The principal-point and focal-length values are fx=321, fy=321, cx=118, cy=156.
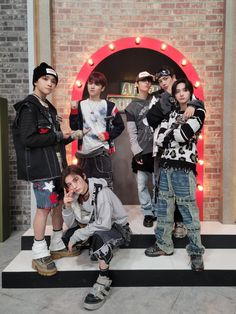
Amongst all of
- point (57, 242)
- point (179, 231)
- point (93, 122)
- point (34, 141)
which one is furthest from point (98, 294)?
point (93, 122)

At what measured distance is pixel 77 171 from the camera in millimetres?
2598

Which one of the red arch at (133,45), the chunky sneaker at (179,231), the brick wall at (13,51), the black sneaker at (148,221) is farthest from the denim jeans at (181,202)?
the brick wall at (13,51)

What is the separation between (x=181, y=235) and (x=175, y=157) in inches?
36.0

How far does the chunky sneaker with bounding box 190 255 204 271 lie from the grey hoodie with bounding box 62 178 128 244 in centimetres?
66

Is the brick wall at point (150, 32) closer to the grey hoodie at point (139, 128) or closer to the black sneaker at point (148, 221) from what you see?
the grey hoodie at point (139, 128)

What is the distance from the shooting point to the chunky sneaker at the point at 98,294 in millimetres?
2375

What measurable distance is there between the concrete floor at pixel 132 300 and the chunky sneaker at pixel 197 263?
17 cm

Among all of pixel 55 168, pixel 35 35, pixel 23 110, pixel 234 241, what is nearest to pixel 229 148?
pixel 234 241

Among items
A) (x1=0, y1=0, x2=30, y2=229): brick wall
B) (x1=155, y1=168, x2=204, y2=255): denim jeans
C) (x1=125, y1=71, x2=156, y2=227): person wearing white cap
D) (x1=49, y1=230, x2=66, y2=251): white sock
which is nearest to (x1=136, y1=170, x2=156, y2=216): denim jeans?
(x1=125, y1=71, x2=156, y2=227): person wearing white cap

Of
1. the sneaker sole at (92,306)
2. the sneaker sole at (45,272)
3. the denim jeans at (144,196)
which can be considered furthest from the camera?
the denim jeans at (144,196)

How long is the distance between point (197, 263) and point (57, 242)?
1.26 m

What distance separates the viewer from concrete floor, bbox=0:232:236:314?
7.73 ft

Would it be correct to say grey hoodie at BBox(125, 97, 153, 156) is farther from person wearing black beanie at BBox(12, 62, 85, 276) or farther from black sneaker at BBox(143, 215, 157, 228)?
person wearing black beanie at BBox(12, 62, 85, 276)

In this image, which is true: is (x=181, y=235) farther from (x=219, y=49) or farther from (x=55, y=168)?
(x=219, y=49)
